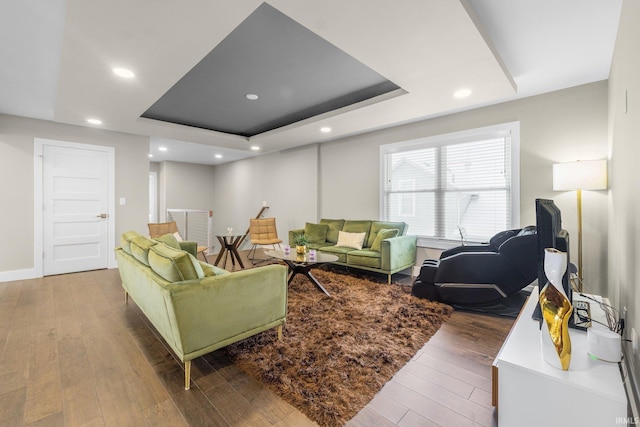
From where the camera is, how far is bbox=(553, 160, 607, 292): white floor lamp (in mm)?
2707

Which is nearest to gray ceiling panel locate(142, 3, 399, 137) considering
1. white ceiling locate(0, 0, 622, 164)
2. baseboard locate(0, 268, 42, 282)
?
white ceiling locate(0, 0, 622, 164)

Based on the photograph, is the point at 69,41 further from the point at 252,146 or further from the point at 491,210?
the point at 491,210

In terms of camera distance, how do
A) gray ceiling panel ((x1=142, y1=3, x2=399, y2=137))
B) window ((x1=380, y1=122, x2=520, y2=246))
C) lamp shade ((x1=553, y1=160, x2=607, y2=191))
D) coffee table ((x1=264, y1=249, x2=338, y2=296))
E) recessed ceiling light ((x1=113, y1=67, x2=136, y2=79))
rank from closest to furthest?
gray ceiling panel ((x1=142, y1=3, x2=399, y2=137)), recessed ceiling light ((x1=113, y1=67, x2=136, y2=79)), lamp shade ((x1=553, y1=160, x2=607, y2=191)), coffee table ((x1=264, y1=249, x2=338, y2=296)), window ((x1=380, y1=122, x2=520, y2=246))

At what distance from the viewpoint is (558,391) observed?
A: 1179 mm

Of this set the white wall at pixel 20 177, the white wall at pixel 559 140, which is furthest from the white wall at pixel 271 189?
the white wall at pixel 20 177

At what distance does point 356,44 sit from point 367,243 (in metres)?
3.18

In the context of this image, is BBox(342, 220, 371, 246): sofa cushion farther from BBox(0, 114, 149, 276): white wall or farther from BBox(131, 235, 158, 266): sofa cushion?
BBox(0, 114, 149, 276): white wall

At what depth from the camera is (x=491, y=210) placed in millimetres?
3795

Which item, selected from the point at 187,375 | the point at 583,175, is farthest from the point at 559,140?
the point at 187,375

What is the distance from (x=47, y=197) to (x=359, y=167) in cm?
506

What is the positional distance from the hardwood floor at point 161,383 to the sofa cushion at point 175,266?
0.67 m

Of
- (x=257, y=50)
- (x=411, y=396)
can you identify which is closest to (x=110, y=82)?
(x=257, y=50)

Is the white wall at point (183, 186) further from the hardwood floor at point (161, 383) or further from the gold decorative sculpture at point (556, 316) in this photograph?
the gold decorative sculpture at point (556, 316)

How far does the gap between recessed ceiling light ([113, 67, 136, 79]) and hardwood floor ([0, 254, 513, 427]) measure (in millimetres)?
2356
